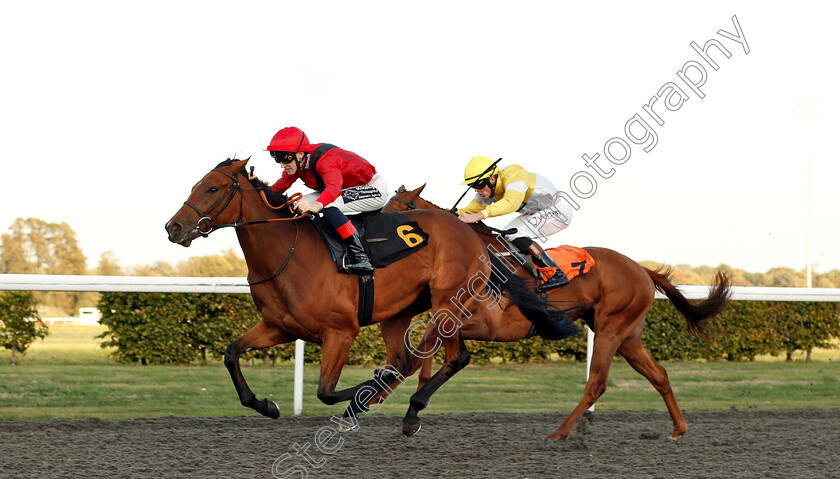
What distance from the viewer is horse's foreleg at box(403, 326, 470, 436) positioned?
169 inches

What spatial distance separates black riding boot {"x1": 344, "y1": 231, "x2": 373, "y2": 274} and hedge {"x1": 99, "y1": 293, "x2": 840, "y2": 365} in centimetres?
344

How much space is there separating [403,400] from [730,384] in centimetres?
366

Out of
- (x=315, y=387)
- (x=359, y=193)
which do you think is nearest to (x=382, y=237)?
(x=359, y=193)

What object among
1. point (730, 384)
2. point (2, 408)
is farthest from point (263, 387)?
point (730, 384)

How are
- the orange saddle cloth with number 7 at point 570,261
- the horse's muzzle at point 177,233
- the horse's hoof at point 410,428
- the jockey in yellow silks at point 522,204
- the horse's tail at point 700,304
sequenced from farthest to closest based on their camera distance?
the horse's tail at point 700,304
the orange saddle cloth with number 7 at point 570,261
the jockey in yellow silks at point 522,204
the horse's hoof at point 410,428
the horse's muzzle at point 177,233

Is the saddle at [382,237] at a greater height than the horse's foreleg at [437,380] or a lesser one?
greater

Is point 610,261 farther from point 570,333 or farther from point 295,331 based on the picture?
point 295,331

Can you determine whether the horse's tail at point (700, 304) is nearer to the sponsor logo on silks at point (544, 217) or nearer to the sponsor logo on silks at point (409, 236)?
the sponsor logo on silks at point (544, 217)

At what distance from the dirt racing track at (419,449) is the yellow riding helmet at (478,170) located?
61.5 inches

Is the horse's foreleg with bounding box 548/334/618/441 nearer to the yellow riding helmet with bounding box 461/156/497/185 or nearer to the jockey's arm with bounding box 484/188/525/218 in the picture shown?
the jockey's arm with bounding box 484/188/525/218

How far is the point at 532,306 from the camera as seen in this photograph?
4617 mm

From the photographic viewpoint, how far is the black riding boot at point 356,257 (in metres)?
4.04

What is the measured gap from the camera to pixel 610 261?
5.16 metres

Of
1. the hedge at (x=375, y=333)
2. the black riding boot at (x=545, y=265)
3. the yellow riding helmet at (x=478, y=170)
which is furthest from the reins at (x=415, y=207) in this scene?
the hedge at (x=375, y=333)
